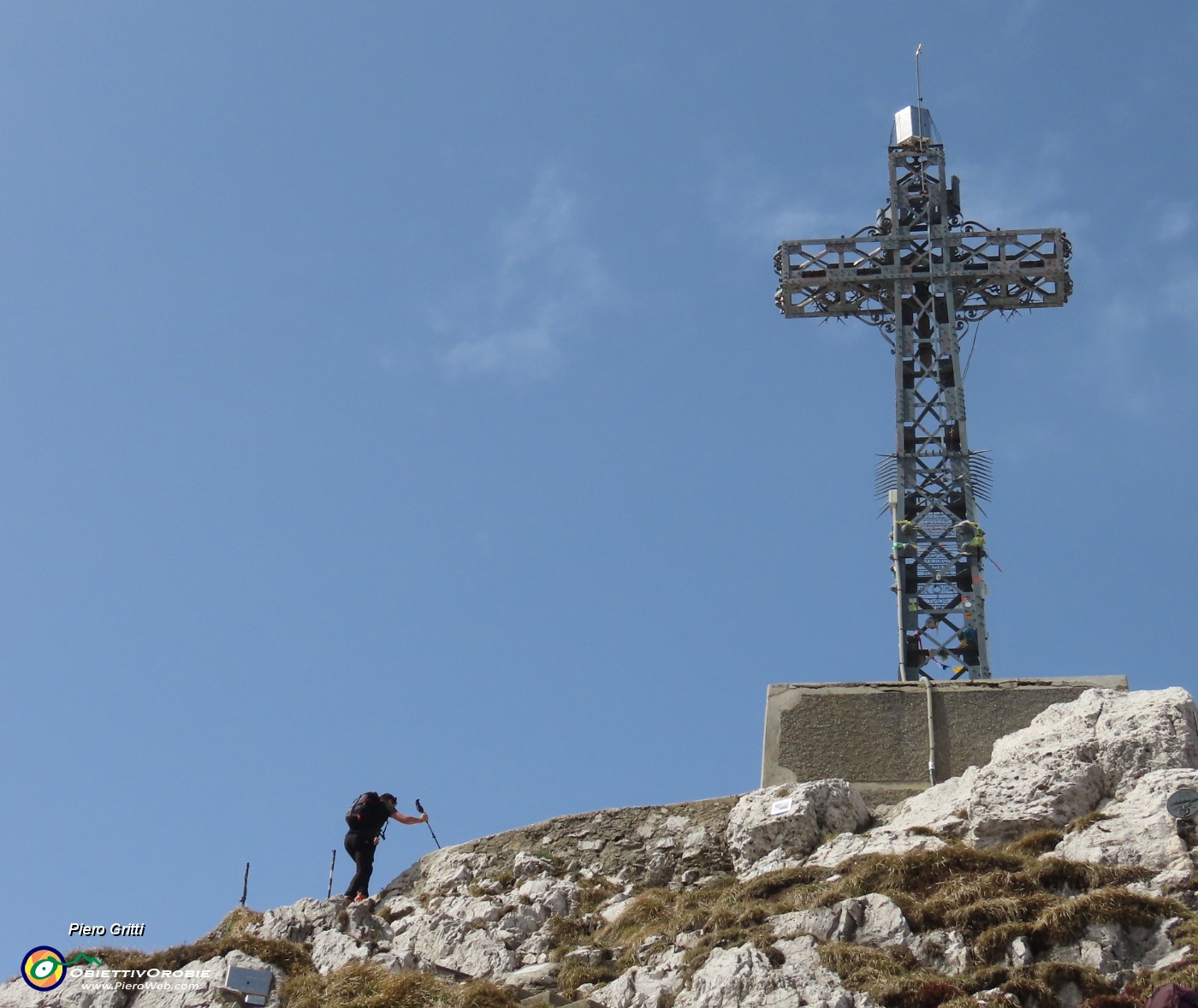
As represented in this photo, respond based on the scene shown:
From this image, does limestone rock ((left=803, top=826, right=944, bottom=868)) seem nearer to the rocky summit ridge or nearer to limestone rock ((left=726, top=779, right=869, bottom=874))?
the rocky summit ridge

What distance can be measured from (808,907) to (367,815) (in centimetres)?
612

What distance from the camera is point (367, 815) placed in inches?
845

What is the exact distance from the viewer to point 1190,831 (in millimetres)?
17422

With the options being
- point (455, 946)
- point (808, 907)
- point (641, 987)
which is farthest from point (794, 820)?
point (455, 946)

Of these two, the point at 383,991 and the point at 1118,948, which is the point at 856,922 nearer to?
the point at 1118,948

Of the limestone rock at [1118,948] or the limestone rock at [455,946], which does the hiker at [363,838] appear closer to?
the limestone rock at [455,946]

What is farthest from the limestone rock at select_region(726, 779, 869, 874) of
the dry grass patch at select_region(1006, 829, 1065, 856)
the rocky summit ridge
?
the dry grass patch at select_region(1006, 829, 1065, 856)

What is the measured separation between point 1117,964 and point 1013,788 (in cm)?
356

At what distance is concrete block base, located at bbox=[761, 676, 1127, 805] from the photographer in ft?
71.7

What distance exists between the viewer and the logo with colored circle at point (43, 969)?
19.5m

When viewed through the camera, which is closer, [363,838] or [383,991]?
[383,991]

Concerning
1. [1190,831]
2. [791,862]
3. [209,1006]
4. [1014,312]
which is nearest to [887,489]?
[1014,312]

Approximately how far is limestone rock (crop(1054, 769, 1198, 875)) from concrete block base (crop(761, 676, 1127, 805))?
3.27 metres

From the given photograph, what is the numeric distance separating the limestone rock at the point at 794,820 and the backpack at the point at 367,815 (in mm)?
4083
